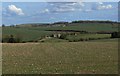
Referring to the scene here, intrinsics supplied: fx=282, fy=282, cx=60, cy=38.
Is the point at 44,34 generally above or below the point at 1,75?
below

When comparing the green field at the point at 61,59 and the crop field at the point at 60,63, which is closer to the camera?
the crop field at the point at 60,63

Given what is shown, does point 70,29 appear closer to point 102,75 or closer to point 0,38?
point 0,38

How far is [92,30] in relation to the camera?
92562mm

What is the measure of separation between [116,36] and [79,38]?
1063 cm

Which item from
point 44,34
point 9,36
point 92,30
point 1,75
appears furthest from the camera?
point 92,30

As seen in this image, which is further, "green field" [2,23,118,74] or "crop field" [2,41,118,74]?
"green field" [2,23,118,74]

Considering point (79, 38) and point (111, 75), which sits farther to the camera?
point (79, 38)

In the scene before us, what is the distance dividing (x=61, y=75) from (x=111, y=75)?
89.7 inches

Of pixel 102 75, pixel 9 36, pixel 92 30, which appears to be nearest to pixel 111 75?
pixel 102 75

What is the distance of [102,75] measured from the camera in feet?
42.2

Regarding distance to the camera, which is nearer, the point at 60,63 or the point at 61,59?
the point at 60,63

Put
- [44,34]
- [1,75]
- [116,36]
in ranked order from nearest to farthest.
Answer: [1,75], [116,36], [44,34]

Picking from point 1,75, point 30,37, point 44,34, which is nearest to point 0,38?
point 30,37

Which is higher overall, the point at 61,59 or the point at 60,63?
the point at 60,63
